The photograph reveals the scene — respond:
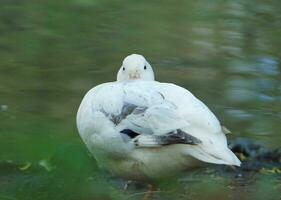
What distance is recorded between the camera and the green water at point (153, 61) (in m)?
4.32

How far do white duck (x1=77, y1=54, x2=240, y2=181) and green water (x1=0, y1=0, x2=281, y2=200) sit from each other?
0.23 m

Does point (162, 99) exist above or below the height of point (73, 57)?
above

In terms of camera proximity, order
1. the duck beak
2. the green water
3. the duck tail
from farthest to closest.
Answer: the green water < the duck beak < the duck tail

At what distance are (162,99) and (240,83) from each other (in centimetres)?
261

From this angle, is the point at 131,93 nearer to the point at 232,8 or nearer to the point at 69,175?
the point at 69,175

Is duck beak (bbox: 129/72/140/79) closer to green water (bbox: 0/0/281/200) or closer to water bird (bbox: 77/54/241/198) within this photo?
water bird (bbox: 77/54/241/198)

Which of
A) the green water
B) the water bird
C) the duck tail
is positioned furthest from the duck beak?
the duck tail

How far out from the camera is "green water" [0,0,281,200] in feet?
14.2

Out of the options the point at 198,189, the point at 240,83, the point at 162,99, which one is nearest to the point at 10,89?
the point at 240,83

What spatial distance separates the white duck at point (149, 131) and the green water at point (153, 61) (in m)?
0.23

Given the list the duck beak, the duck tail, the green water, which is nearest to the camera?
the duck tail

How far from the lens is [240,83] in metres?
6.11

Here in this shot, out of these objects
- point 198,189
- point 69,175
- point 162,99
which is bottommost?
point 198,189

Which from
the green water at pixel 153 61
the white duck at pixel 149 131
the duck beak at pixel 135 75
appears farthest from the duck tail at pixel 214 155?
the duck beak at pixel 135 75
